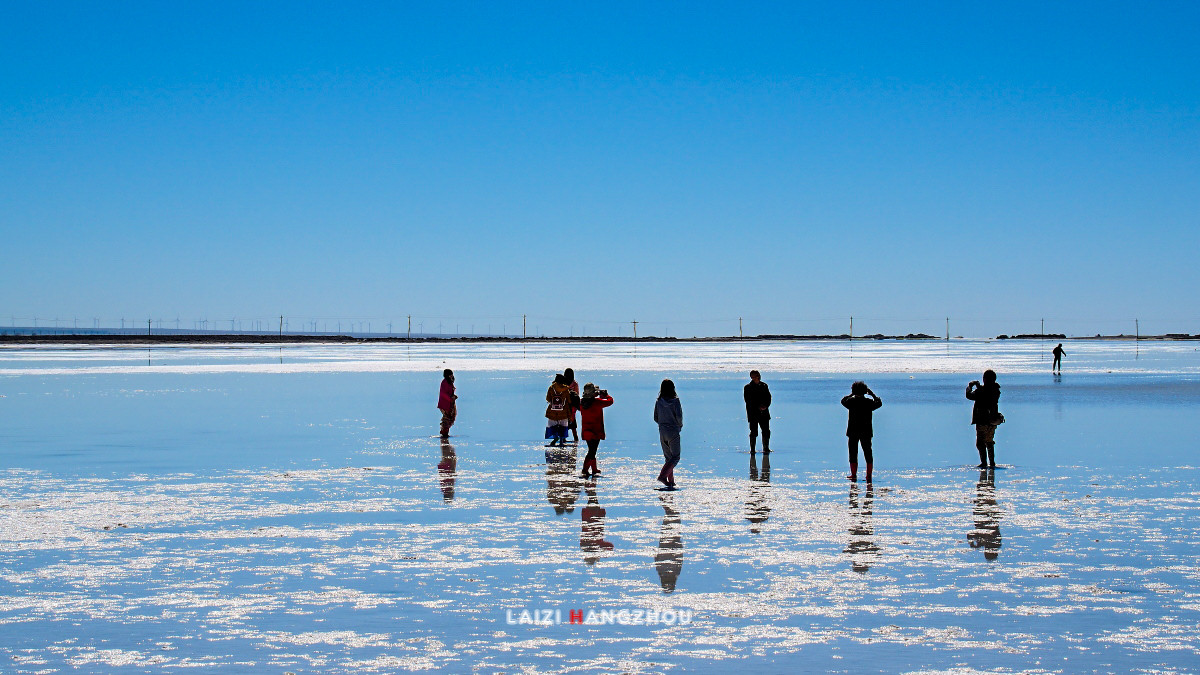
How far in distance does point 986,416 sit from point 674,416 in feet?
17.5

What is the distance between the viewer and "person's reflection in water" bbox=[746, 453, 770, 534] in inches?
481

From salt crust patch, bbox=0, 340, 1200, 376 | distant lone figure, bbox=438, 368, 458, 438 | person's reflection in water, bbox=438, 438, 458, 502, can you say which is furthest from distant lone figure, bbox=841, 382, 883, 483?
salt crust patch, bbox=0, 340, 1200, 376

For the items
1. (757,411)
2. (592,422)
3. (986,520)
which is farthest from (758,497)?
(757,411)

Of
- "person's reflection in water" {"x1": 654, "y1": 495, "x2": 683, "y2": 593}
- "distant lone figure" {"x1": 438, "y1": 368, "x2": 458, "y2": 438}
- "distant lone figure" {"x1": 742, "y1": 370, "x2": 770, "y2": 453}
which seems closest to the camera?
"person's reflection in water" {"x1": 654, "y1": 495, "x2": 683, "y2": 593}

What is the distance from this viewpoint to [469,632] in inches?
298

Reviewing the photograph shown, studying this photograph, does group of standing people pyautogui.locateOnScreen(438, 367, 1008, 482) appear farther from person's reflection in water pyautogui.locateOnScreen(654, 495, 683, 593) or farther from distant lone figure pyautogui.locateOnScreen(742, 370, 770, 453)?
person's reflection in water pyautogui.locateOnScreen(654, 495, 683, 593)

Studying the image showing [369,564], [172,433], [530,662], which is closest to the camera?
[530,662]

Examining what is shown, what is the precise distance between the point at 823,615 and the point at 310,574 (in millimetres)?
4280

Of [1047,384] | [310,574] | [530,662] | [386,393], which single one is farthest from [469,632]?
[1047,384]

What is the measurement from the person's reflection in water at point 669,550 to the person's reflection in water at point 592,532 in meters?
0.56

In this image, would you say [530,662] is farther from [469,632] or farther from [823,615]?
[823,615]

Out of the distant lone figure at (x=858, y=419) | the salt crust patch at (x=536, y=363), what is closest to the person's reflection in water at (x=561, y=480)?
the distant lone figure at (x=858, y=419)

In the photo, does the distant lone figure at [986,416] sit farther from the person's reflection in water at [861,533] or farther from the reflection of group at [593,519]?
the reflection of group at [593,519]

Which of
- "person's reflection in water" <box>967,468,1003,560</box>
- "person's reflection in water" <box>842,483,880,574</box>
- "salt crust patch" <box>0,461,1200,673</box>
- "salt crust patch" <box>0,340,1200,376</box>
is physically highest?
"salt crust patch" <box>0,340,1200,376</box>
